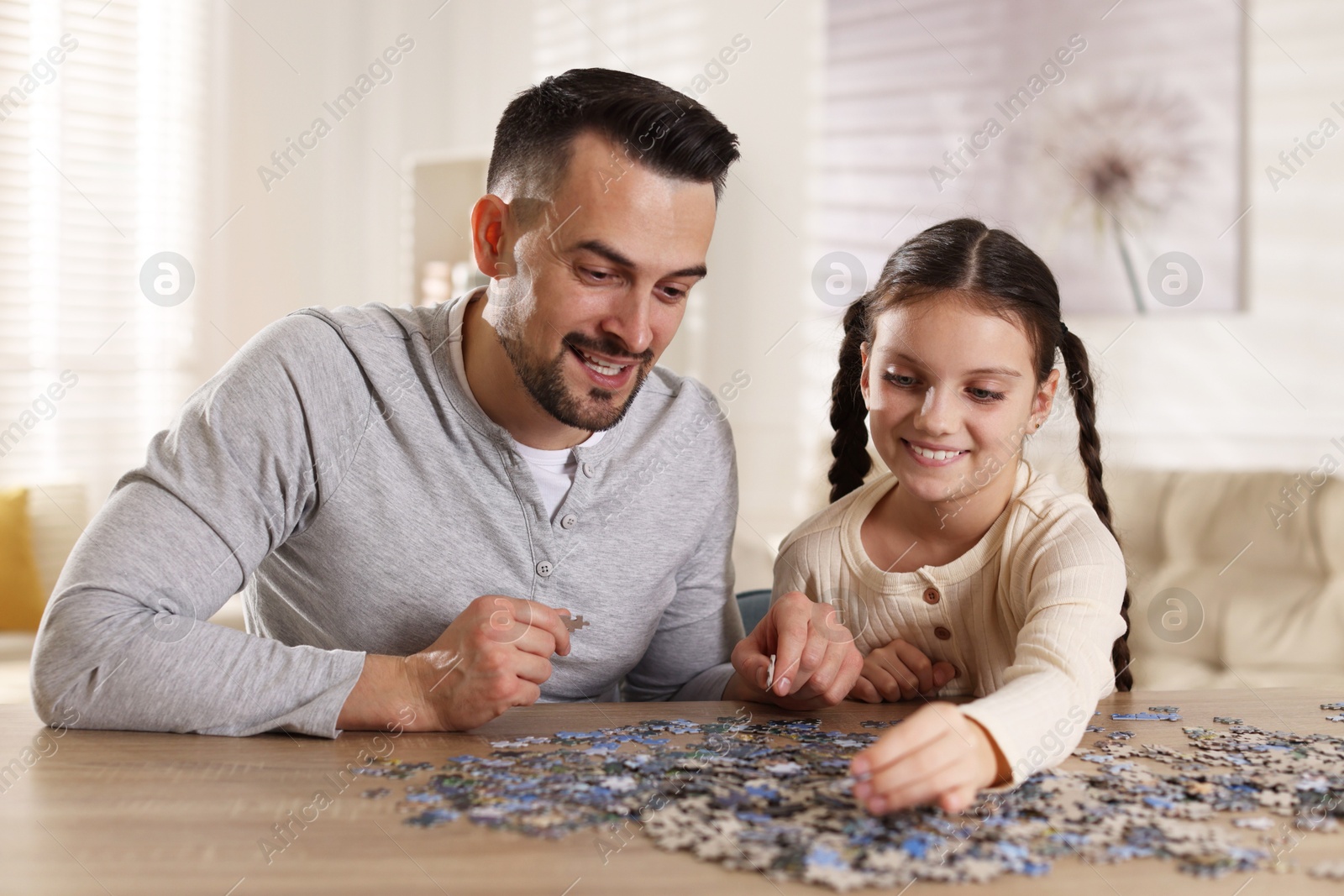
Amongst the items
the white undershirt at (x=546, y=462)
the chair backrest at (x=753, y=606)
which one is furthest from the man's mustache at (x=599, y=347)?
the chair backrest at (x=753, y=606)

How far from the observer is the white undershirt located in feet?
6.62

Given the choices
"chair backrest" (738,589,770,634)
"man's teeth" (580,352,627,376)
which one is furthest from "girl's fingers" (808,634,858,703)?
"chair backrest" (738,589,770,634)

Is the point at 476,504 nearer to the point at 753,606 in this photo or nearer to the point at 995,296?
the point at 995,296

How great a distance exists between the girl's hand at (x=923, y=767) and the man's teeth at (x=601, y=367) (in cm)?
92

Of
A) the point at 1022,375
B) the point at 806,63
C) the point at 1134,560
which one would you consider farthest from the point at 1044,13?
the point at 1022,375

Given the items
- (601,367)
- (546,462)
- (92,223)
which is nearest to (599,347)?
(601,367)

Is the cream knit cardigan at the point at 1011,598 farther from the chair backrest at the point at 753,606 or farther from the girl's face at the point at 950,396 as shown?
the chair backrest at the point at 753,606

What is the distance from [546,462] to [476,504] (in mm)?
187

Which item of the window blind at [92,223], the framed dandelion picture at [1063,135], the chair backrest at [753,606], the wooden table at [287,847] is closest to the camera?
the wooden table at [287,847]

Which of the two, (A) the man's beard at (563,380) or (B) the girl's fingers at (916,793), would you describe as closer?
(B) the girl's fingers at (916,793)

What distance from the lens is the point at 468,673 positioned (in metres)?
1.53

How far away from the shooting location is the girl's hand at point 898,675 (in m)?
1.84

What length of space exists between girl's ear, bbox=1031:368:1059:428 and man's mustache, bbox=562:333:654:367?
2.39 ft

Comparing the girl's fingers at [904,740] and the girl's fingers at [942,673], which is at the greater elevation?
the girl's fingers at [904,740]
